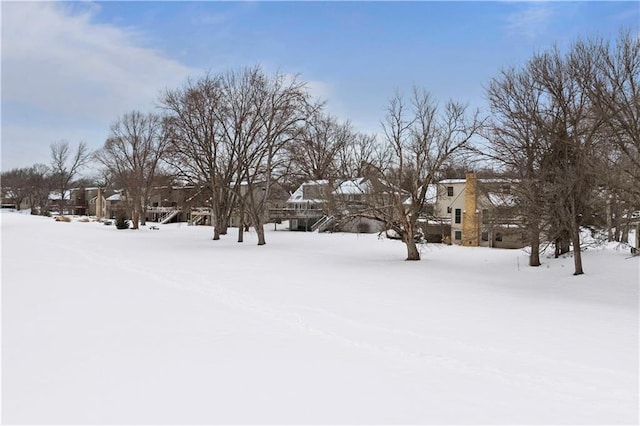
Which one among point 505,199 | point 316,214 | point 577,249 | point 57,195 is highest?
point 57,195

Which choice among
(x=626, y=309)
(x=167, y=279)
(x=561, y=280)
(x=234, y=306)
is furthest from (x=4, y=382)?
(x=561, y=280)

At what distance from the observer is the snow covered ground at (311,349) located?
588 centimetres

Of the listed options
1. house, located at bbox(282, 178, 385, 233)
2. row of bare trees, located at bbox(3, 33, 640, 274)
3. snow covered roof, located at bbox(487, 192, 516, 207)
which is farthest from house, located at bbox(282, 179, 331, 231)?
snow covered roof, located at bbox(487, 192, 516, 207)

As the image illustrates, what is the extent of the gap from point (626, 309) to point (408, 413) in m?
10.8

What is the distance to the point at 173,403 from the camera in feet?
19.5

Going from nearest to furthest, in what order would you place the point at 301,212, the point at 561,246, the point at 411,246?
the point at 561,246 → the point at 411,246 → the point at 301,212

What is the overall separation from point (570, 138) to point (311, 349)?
55.5 ft

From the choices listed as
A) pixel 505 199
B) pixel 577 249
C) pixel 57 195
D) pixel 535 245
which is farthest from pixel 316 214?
pixel 57 195

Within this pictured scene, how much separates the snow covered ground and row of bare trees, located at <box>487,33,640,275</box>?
→ 127 inches

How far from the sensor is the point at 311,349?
27.8 ft

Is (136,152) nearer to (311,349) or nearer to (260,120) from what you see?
(260,120)

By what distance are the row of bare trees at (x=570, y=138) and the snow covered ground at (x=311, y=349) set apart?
127 inches

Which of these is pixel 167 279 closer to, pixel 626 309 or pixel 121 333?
pixel 121 333

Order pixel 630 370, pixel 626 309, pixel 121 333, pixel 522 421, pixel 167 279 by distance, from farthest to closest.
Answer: pixel 167 279, pixel 626 309, pixel 121 333, pixel 630 370, pixel 522 421
